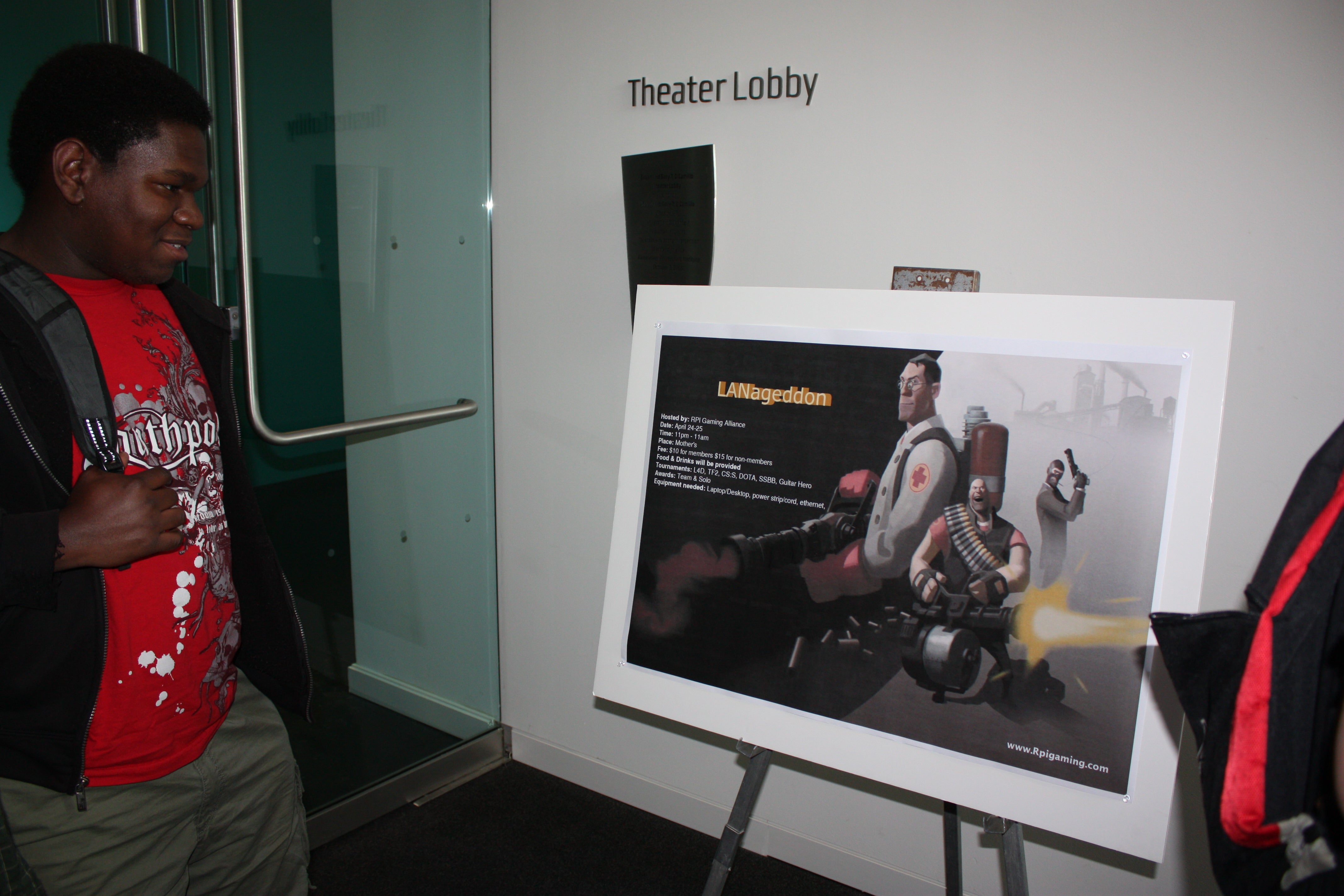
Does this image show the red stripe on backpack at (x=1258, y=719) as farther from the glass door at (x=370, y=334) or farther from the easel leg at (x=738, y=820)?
the glass door at (x=370, y=334)

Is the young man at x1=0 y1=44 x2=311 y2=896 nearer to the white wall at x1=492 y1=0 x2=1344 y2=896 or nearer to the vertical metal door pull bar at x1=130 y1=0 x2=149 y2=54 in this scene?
the vertical metal door pull bar at x1=130 y1=0 x2=149 y2=54

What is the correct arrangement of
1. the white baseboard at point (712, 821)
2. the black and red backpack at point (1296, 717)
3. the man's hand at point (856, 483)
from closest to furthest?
Answer: the black and red backpack at point (1296, 717) → the man's hand at point (856, 483) → the white baseboard at point (712, 821)

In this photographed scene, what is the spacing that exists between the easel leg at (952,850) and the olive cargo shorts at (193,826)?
106 cm

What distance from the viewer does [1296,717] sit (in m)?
0.69

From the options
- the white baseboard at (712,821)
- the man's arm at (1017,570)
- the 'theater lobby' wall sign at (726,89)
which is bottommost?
the white baseboard at (712,821)

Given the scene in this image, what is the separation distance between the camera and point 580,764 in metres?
2.19

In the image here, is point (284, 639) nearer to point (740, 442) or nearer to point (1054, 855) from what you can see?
point (740, 442)

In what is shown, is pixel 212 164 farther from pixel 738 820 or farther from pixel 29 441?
pixel 738 820

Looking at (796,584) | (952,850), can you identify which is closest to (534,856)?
(952,850)

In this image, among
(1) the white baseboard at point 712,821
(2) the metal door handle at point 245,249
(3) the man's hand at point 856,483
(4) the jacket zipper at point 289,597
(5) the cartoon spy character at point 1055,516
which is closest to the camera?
(5) the cartoon spy character at point 1055,516

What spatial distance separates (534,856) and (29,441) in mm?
1444

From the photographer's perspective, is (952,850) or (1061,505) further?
(952,850)

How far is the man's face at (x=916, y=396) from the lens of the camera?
1.10m

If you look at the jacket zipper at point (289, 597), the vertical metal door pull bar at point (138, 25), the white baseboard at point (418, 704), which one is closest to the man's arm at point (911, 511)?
the jacket zipper at point (289, 597)
